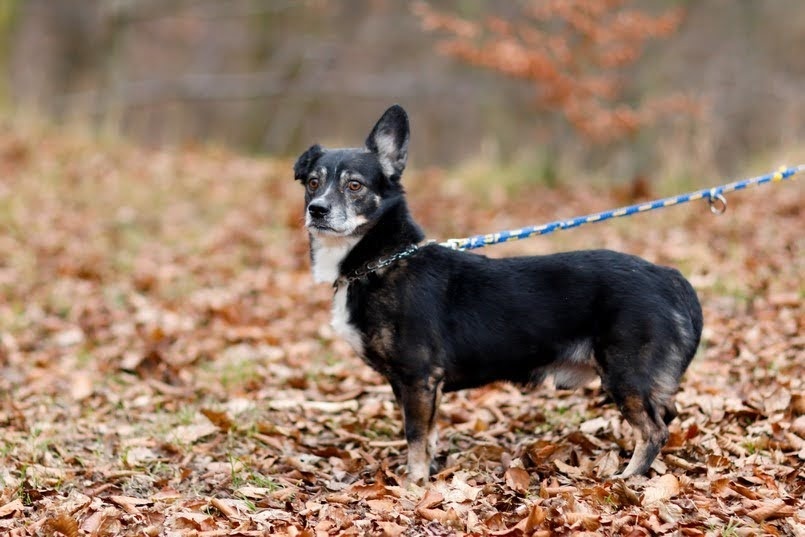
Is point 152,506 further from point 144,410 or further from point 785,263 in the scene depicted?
point 785,263

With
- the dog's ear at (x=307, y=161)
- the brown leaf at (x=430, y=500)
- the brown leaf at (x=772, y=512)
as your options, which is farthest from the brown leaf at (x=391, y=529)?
the dog's ear at (x=307, y=161)

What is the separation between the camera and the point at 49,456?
4.48 meters

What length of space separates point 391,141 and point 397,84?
16319 millimetres

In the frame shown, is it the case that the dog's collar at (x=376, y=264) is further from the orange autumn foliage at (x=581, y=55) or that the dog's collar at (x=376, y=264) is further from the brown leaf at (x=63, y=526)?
the orange autumn foliage at (x=581, y=55)

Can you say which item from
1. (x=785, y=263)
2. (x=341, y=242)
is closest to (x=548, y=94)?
(x=785, y=263)

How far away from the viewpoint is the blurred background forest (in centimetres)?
1427

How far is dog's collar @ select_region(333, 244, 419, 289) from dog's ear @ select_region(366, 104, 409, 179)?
44 cm

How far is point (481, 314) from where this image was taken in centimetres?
423

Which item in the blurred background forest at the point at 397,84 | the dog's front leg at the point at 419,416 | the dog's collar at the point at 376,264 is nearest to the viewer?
the dog's front leg at the point at 419,416

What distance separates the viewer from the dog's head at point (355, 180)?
4238 millimetres

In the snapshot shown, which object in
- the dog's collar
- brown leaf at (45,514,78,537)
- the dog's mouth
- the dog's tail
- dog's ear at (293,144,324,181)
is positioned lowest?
brown leaf at (45,514,78,537)

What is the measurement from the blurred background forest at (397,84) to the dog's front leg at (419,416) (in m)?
8.45

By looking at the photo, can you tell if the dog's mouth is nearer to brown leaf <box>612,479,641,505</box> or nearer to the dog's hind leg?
→ the dog's hind leg

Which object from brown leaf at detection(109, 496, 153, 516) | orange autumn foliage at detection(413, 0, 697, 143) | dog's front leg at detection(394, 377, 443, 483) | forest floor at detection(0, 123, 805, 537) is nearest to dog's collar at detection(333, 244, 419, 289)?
dog's front leg at detection(394, 377, 443, 483)
